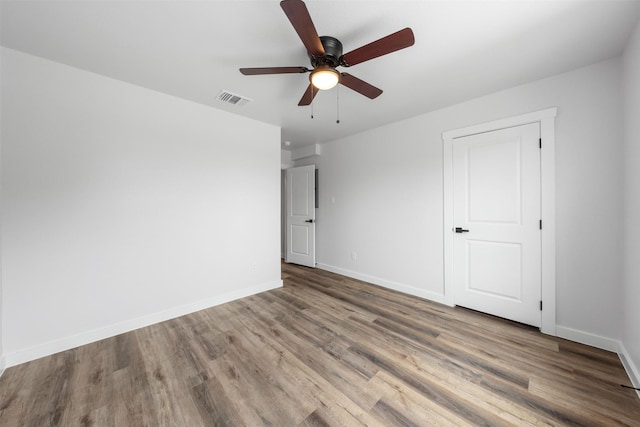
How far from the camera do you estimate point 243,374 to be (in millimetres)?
1706

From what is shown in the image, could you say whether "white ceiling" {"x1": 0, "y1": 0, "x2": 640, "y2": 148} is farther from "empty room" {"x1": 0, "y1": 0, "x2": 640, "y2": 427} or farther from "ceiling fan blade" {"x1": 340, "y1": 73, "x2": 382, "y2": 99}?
"ceiling fan blade" {"x1": 340, "y1": 73, "x2": 382, "y2": 99}

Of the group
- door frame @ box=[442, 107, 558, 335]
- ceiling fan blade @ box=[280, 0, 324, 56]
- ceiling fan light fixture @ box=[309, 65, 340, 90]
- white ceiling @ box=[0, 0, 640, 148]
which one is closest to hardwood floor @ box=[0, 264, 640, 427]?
door frame @ box=[442, 107, 558, 335]

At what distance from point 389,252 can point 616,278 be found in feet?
6.99

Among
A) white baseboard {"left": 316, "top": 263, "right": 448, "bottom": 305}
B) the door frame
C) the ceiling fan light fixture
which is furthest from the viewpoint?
white baseboard {"left": 316, "top": 263, "right": 448, "bottom": 305}

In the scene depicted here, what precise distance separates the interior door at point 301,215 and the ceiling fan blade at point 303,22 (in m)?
3.03

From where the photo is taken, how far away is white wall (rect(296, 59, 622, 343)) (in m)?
1.97

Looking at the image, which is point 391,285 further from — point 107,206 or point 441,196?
point 107,206

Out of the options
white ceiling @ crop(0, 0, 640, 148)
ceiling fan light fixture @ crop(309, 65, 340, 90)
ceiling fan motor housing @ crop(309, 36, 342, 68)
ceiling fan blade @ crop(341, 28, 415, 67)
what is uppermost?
white ceiling @ crop(0, 0, 640, 148)

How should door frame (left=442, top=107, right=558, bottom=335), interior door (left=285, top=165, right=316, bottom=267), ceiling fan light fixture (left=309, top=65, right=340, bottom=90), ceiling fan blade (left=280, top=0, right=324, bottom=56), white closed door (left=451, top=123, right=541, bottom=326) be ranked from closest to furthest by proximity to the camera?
ceiling fan blade (left=280, top=0, right=324, bottom=56) → ceiling fan light fixture (left=309, top=65, right=340, bottom=90) → door frame (left=442, top=107, right=558, bottom=335) → white closed door (left=451, top=123, right=541, bottom=326) → interior door (left=285, top=165, right=316, bottom=267)

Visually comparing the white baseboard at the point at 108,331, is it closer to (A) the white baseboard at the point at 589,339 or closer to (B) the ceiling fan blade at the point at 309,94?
(B) the ceiling fan blade at the point at 309,94

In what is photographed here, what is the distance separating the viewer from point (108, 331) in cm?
221

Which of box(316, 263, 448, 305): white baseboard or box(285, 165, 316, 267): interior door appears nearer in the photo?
box(316, 263, 448, 305): white baseboard

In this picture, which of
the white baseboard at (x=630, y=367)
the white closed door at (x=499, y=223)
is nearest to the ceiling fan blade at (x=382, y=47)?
the white closed door at (x=499, y=223)

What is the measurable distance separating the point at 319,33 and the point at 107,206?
2.46 m
